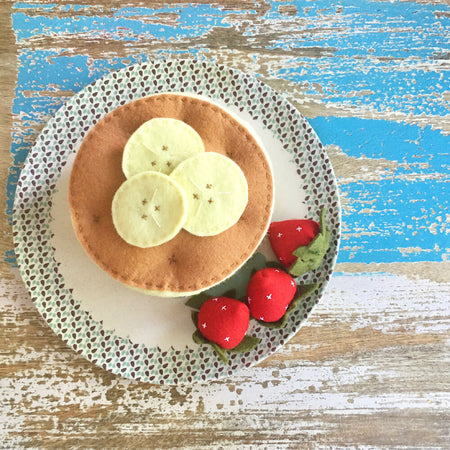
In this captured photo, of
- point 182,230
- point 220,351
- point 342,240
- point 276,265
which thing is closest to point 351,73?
point 342,240

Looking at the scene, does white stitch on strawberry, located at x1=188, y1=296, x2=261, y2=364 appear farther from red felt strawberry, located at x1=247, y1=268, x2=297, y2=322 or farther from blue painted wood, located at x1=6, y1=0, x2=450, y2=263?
blue painted wood, located at x1=6, y1=0, x2=450, y2=263

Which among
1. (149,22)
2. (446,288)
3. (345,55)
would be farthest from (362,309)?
(149,22)

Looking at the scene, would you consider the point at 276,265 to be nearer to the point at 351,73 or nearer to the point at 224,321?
the point at 224,321

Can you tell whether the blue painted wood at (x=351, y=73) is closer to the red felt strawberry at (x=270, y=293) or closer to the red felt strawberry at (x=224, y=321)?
the red felt strawberry at (x=270, y=293)

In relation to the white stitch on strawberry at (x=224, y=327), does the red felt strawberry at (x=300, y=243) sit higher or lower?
higher

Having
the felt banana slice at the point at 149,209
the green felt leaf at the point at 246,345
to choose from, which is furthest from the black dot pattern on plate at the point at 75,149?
the felt banana slice at the point at 149,209

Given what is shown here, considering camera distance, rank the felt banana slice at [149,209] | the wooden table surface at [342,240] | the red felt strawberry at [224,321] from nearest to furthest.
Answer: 1. the felt banana slice at [149,209]
2. the red felt strawberry at [224,321]
3. the wooden table surface at [342,240]
